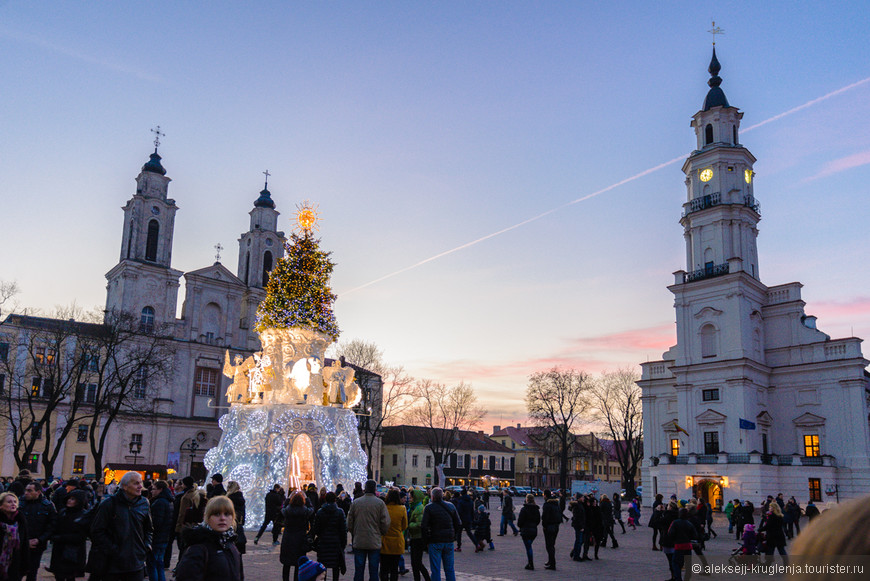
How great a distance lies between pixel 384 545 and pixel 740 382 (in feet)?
129

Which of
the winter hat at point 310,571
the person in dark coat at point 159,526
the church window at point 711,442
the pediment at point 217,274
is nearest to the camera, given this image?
the winter hat at point 310,571

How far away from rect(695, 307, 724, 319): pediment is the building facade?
79.8ft

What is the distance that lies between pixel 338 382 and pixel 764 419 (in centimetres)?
3314

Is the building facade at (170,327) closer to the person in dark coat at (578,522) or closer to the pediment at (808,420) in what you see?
the pediment at (808,420)

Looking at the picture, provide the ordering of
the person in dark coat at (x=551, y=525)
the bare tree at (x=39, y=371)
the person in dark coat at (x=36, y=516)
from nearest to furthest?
the person in dark coat at (x=36, y=516), the person in dark coat at (x=551, y=525), the bare tree at (x=39, y=371)

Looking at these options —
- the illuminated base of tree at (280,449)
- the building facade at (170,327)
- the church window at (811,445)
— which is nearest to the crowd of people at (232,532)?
the illuminated base of tree at (280,449)

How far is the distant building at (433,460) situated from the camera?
88625mm

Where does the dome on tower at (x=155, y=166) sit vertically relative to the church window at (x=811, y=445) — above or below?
above

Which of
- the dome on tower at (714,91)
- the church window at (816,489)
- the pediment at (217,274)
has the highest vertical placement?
the dome on tower at (714,91)

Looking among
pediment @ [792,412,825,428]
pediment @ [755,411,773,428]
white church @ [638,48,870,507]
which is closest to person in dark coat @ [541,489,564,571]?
white church @ [638,48,870,507]

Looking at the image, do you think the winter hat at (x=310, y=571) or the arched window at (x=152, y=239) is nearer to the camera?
the winter hat at (x=310, y=571)

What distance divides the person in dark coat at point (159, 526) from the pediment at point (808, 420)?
44403 mm

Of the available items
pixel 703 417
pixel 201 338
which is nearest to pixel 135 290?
pixel 201 338

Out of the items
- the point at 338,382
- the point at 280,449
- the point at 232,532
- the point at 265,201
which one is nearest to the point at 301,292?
the point at 338,382
